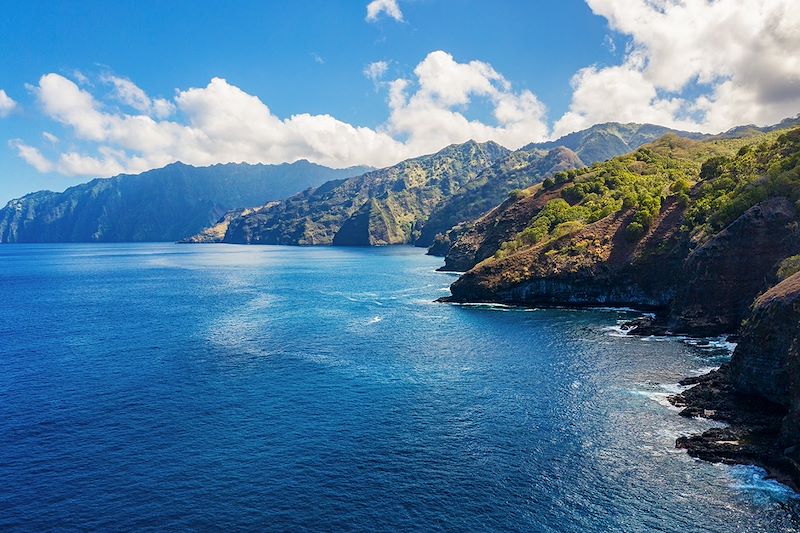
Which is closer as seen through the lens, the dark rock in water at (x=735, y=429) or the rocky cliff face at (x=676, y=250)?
the dark rock in water at (x=735, y=429)

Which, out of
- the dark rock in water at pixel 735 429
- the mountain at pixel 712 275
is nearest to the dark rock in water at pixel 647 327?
the mountain at pixel 712 275

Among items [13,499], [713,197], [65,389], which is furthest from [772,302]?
[65,389]

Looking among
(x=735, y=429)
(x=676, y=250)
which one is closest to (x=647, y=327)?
(x=676, y=250)

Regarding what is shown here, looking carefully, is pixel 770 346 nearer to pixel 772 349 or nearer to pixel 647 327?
pixel 772 349

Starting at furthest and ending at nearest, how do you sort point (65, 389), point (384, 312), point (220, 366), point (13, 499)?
point (384, 312) → point (220, 366) → point (65, 389) → point (13, 499)

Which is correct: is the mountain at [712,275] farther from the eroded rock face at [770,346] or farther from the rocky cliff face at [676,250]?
the rocky cliff face at [676,250]

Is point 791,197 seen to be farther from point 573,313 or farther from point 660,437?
point 660,437
